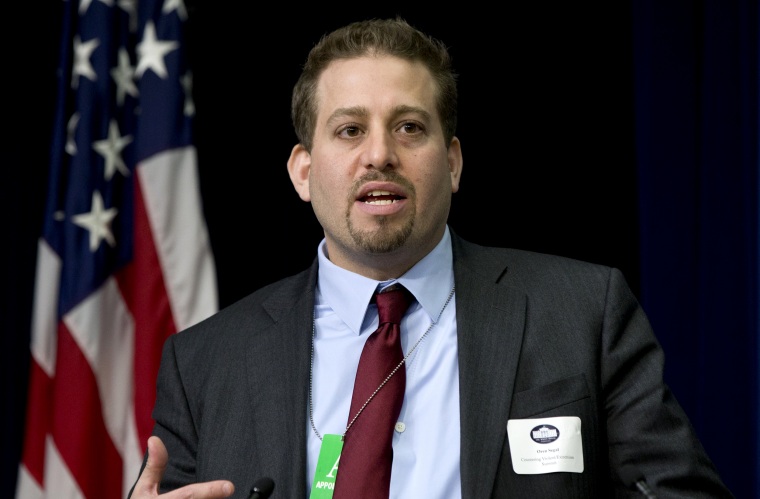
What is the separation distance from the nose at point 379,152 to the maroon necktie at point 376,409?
0.30 meters

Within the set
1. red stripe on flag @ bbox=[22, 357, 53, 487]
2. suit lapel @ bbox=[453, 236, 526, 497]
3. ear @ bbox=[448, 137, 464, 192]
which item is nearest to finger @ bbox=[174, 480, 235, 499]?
suit lapel @ bbox=[453, 236, 526, 497]

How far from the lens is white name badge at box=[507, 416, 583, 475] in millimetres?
1808

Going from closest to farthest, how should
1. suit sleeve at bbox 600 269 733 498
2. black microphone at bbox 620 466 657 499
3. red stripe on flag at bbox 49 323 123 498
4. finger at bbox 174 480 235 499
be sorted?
black microphone at bbox 620 466 657 499, finger at bbox 174 480 235 499, suit sleeve at bbox 600 269 733 498, red stripe on flag at bbox 49 323 123 498

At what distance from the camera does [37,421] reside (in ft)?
9.86

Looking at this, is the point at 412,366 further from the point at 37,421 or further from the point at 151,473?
the point at 37,421

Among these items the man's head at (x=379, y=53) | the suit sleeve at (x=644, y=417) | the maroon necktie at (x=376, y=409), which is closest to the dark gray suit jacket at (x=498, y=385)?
the suit sleeve at (x=644, y=417)

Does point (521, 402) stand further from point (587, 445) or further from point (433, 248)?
point (433, 248)

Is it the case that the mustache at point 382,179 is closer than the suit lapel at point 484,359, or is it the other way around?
the suit lapel at point 484,359

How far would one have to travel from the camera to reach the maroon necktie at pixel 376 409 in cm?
187

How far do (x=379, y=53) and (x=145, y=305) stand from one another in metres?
1.33

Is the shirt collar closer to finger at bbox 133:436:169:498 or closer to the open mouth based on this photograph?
the open mouth

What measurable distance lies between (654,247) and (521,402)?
1158 millimetres

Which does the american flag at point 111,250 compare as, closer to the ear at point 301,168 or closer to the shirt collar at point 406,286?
the ear at point 301,168

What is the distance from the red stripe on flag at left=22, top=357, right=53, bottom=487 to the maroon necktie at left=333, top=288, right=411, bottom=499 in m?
1.43
